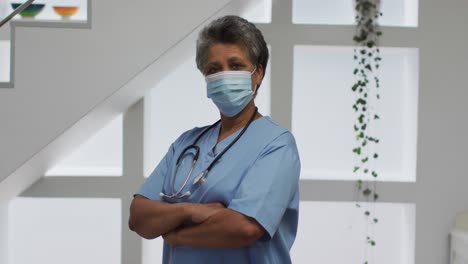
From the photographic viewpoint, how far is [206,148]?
1568 mm

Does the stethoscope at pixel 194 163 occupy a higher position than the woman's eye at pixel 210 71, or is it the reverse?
the woman's eye at pixel 210 71

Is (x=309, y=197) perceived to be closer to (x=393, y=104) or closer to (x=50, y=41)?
(x=393, y=104)

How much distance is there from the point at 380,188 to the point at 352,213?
26 centimetres

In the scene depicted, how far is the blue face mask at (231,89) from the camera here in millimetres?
1481

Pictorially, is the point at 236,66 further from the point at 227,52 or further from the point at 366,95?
the point at 366,95

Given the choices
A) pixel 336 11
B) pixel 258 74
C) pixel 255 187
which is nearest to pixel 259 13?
pixel 336 11

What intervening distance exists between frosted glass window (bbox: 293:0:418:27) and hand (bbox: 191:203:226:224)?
2224 mm

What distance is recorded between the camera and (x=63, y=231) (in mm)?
3496

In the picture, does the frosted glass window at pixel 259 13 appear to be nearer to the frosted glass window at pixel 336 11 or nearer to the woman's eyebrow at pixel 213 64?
the frosted glass window at pixel 336 11

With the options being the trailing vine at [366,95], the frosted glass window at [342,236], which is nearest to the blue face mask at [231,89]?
the trailing vine at [366,95]

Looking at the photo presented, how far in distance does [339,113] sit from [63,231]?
72.7 inches

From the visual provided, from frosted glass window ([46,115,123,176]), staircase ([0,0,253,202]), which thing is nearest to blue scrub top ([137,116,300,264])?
staircase ([0,0,253,202])

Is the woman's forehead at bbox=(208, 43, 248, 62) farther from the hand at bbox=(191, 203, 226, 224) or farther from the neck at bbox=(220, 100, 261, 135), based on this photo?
the hand at bbox=(191, 203, 226, 224)

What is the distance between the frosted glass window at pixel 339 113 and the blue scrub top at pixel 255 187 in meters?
1.93
